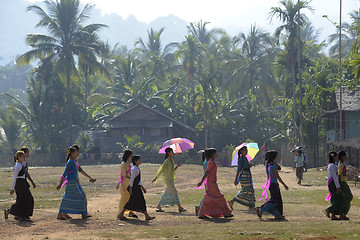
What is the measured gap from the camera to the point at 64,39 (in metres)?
62.0

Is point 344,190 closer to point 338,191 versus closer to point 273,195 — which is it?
point 338,191

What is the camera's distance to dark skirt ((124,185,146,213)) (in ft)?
47.3

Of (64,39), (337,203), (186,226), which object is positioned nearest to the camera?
(186,226)

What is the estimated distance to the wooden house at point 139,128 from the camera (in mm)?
58875

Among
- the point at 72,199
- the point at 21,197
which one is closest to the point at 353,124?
the point at 72,199

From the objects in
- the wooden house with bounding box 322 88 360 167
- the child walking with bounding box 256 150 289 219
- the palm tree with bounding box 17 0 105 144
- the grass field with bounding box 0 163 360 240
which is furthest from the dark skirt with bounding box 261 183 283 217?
the palm tree with bounding box 17 0 105 144

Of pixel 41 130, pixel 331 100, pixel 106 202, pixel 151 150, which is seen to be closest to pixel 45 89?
pixel 41 130

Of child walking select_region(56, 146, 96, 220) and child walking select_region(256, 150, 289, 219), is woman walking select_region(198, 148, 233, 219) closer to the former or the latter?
child walking select_region(256, 150, 289, 219)

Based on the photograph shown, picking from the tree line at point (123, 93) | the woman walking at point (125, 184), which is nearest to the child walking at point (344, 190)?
the woman walking at point (125, 184)

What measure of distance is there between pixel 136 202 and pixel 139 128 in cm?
4620

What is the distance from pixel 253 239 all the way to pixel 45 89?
56.1 meters

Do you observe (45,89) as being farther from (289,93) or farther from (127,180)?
(127,180)

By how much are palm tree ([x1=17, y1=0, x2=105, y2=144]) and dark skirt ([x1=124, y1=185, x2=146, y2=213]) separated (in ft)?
153

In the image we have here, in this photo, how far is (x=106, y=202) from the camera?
20.0 meters
